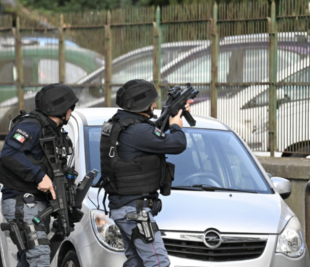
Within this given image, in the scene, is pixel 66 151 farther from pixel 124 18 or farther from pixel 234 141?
pixel 124 18

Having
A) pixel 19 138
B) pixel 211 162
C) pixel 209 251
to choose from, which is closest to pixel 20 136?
pixel 19 138

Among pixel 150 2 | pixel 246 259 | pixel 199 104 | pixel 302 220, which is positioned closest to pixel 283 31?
pixel 199 104

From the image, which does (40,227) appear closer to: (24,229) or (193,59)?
(24,229)

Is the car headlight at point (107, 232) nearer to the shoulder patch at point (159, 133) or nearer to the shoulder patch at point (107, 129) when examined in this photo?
the shoulder patch at point (107, 129)

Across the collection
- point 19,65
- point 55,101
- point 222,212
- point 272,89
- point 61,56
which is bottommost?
point 222,212

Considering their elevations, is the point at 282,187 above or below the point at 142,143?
below

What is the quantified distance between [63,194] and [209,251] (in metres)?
1.09

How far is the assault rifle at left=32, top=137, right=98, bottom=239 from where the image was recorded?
15.6 feet

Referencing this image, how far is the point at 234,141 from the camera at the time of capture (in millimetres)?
6051

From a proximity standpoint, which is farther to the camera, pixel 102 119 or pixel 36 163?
pixel 102 119

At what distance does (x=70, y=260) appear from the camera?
4.89 m

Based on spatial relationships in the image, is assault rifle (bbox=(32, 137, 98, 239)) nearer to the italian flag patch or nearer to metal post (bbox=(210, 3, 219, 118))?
the italian flag patch

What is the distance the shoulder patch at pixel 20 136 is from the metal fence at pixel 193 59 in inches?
194

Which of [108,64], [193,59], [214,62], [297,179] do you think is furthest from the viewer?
[108,64]
